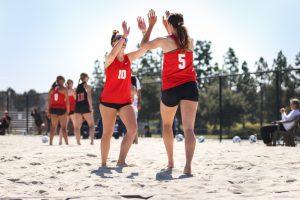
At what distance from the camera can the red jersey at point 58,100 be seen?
1191 centimetres

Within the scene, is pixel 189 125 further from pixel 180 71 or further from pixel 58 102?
pixel 58 102

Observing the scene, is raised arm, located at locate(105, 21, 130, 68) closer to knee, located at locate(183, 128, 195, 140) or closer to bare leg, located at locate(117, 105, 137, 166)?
bare leg, located at locate(117, 105, 137, 166)

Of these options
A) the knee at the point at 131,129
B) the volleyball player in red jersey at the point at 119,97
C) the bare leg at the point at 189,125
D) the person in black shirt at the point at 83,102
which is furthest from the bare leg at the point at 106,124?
the person in black shirt at the point at 83,102

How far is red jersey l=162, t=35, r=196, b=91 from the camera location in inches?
218

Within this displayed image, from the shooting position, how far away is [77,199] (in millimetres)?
4145

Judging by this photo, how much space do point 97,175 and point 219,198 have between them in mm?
1770

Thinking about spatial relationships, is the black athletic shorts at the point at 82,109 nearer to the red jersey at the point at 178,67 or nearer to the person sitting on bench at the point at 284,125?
the person sitting on bench at the point at 284,125

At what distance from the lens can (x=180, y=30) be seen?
5500 millimetres

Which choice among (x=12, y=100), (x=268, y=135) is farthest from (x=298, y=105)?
(x=12, y=100)

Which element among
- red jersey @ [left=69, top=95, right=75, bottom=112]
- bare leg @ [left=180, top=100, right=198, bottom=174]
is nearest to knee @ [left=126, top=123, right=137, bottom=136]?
bare leg @ [left=180, top=100, right=198, bottom=174]

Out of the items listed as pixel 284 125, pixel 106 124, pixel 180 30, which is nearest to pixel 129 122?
pixel 106 124

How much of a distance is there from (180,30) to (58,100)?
22.9ft

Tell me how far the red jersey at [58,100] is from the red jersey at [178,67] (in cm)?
675

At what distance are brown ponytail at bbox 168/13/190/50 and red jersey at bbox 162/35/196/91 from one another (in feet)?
0.22
